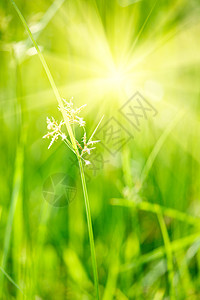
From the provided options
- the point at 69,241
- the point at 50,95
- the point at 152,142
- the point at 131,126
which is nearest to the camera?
the point at 69,241

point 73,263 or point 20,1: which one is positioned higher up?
point 20,1

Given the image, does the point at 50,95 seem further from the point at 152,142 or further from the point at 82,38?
the point at 152,142

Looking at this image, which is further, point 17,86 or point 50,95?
point 50,95

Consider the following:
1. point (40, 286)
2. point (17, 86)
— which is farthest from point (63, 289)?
point (17, 86)

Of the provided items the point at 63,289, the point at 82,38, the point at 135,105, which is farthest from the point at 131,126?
the point at 63,289

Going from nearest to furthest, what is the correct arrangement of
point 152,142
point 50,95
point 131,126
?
point 131,126 < point 152,142 < point 50,95

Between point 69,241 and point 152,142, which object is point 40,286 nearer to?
point 69,241

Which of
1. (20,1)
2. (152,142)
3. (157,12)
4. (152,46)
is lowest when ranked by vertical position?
(152,142)
